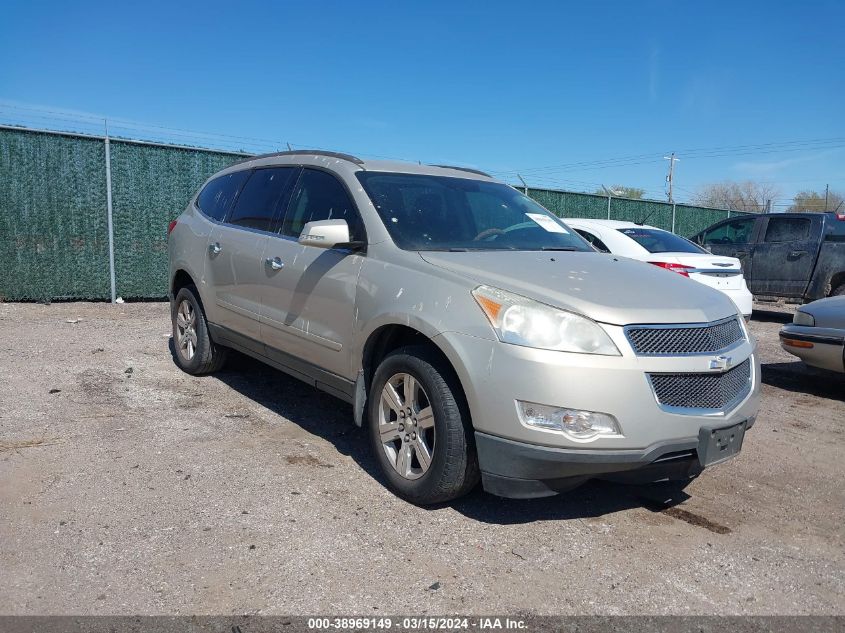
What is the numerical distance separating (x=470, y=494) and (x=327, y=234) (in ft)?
5.38

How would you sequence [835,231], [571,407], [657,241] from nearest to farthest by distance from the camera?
[571,407] < [657,241] < [835,231]

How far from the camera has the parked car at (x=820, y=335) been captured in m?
5.95

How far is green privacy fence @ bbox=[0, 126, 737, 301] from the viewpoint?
9.45m

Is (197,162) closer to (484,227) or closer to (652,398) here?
(484,227)

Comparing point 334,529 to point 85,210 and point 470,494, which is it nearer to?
point 470,494

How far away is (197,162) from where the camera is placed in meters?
10.9

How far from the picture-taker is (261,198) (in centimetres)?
529

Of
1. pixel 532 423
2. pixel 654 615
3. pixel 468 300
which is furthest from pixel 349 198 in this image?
pixel 654 615

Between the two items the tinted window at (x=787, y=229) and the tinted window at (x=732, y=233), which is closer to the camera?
the tinted window at (x=787, y=229)

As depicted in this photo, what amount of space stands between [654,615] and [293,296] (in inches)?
110

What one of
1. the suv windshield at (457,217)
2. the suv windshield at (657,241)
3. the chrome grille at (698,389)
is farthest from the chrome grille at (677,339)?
the suv windshield at (657,241)

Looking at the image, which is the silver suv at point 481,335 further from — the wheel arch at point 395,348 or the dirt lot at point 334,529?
the dirt lot at point 334,529

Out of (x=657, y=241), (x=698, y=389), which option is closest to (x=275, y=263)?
(x=698, y=389)

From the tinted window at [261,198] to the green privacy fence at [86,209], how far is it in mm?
5423
